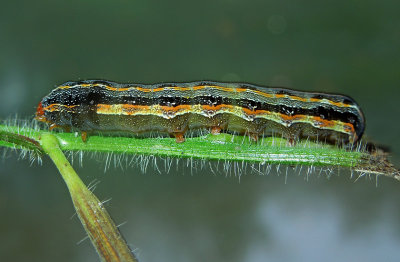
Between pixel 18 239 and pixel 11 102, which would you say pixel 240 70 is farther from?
pixel 18 239

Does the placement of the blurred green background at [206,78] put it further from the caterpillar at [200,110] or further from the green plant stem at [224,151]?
the green plant stem at [224,151]

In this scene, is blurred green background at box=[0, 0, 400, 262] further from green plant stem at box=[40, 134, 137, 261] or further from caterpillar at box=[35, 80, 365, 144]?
green plant stem at box=[40, 134, 137, 261]

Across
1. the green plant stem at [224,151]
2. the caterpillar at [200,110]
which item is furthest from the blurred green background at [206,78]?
the green plant stem at [224,151]

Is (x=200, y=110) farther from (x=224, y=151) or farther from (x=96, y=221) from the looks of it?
(x=96, y=221)

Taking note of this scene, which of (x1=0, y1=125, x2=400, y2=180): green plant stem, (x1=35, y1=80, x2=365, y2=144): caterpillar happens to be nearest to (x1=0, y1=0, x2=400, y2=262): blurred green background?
(x1=35, y1=80, x2=365, y2=144): caterpillar

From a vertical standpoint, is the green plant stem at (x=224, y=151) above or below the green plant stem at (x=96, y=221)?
above

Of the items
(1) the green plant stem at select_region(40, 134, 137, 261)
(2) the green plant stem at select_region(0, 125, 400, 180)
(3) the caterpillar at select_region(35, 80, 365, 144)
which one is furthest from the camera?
(3) the caterpillar at select_region(35, 80, 365, 144)
